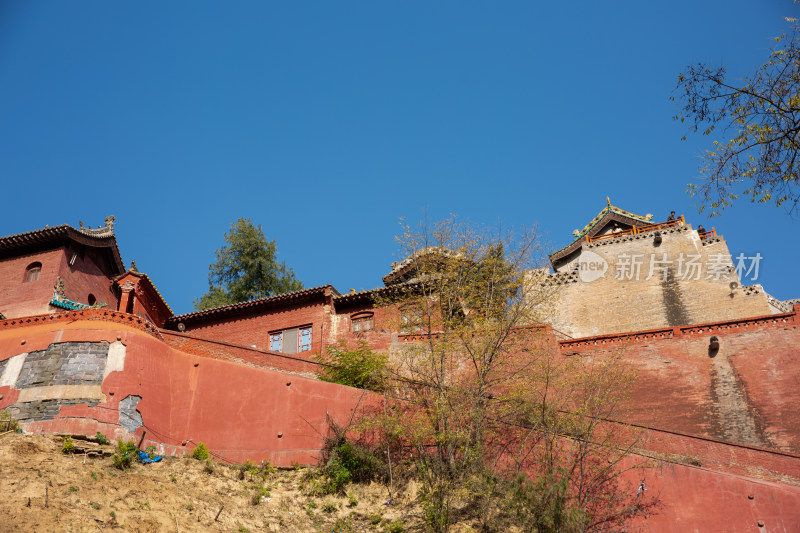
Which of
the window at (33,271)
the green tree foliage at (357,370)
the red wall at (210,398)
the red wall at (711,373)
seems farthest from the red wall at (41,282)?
the red wall at (711,373)

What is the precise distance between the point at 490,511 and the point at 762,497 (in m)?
6.04

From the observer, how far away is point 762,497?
17.5 m

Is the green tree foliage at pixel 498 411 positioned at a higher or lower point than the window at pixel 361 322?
lower

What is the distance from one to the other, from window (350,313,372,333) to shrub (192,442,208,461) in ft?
30.1

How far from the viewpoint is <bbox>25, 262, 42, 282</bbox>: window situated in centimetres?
2752

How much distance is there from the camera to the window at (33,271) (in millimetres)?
27516

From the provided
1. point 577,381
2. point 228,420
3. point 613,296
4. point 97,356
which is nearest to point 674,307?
point 613,296

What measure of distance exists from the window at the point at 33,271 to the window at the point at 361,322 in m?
11.1

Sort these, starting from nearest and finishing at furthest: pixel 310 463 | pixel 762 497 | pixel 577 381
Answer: pixel 762 497 < pixel 310 463 < pixel 577 381

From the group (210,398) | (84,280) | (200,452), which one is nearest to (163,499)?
(200,452)

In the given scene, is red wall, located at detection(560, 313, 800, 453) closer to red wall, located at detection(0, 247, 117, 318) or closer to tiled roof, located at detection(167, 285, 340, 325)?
tiled roof, located at detection(167, 285, 340, 325)

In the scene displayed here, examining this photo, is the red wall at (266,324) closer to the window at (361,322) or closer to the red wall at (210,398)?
the window at (361,322)

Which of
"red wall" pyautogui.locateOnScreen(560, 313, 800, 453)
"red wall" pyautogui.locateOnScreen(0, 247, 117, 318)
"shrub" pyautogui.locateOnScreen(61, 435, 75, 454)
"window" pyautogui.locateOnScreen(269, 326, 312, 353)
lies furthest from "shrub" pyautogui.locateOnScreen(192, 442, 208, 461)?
"red wall" pyautogui.locateOnScreen(560, 313, 800, 453)

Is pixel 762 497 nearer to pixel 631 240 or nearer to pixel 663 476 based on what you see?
pixel 663 476
